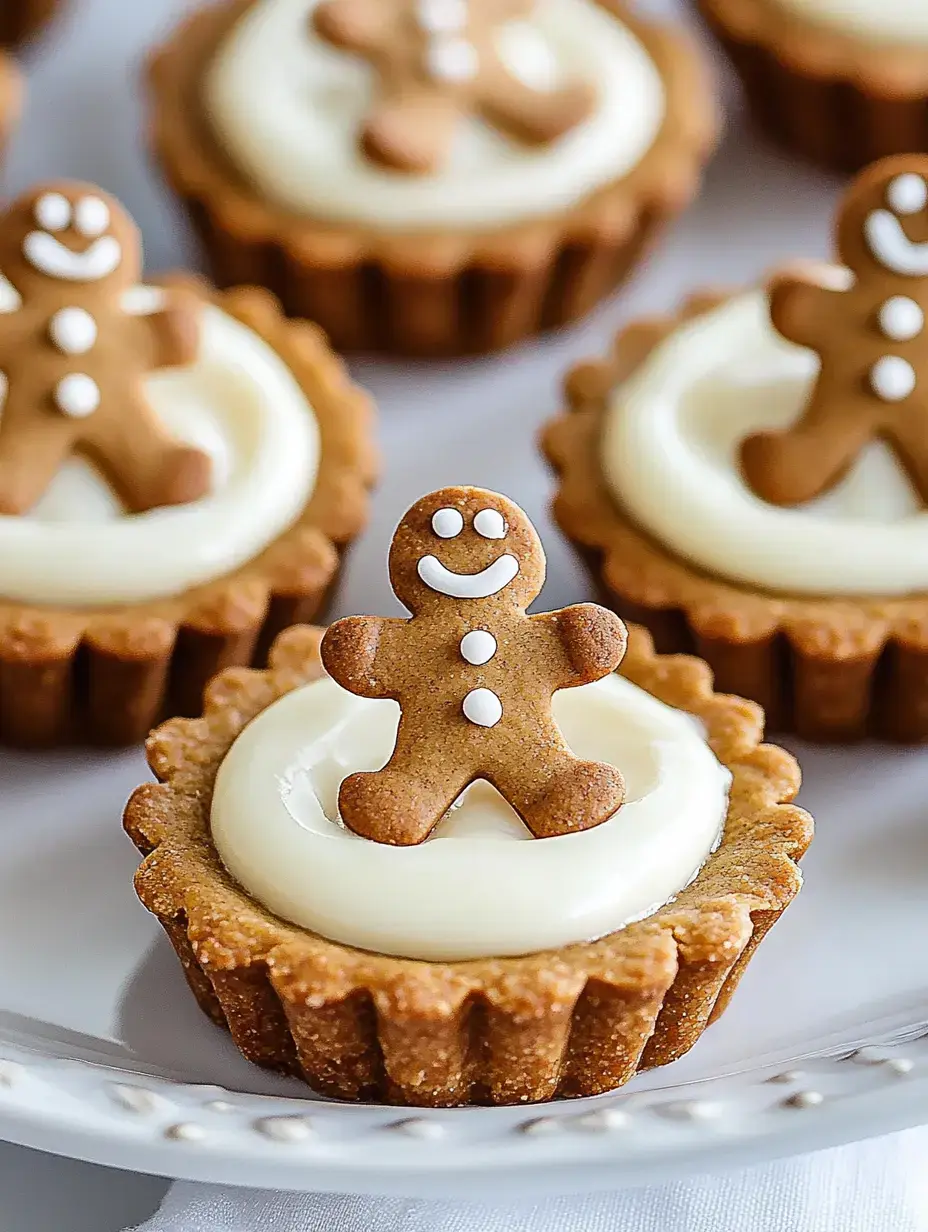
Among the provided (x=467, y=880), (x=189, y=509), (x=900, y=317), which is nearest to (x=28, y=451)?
(x=189, y=509)

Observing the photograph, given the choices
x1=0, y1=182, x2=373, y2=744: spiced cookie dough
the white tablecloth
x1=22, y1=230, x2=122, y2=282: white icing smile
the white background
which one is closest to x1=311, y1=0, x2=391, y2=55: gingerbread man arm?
the white background

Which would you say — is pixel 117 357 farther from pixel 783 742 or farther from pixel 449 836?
pixel 783 742

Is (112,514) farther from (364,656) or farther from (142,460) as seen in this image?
(364,656)

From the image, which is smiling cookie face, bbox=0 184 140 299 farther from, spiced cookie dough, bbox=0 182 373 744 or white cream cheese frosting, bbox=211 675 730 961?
white cream cheese frosting, bbox=211 675 730 961

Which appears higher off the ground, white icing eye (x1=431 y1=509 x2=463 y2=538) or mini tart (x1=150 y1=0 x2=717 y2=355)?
white icing eye (x1=431 y1=509 x2=463 y2=538)

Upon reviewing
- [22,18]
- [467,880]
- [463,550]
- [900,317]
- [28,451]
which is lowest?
[22,18]

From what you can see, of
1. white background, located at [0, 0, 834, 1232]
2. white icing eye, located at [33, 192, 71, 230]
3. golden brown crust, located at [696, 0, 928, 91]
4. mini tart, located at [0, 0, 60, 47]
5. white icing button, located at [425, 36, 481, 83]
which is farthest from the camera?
mini tart, located at [0, 0, 60, 47]
